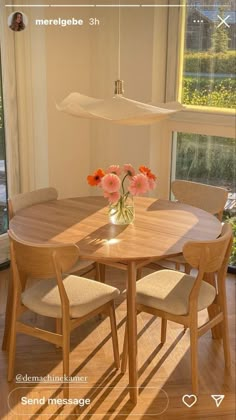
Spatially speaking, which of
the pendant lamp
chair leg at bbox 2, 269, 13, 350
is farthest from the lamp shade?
chair leg at bbox 2, 269, 13, 350

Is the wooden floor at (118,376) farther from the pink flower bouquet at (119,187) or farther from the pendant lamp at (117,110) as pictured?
the pendant lamp at (117,110)

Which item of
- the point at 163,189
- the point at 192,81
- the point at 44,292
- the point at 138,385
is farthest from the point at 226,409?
the point at 192,81

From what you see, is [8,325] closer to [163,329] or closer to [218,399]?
[163,329]

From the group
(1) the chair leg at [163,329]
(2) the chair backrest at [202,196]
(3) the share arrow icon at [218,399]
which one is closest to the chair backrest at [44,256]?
(1) the chair leg at [163,329]

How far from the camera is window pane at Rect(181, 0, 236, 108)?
11.1 ft

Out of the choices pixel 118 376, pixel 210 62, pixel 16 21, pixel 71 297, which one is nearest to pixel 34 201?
pixel 71 297

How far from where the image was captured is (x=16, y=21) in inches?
135

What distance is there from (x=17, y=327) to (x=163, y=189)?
1.77m

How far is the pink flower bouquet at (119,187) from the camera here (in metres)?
2.55

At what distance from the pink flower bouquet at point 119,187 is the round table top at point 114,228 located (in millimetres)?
57

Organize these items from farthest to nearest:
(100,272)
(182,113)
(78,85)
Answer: (78,85) → (182,113) → (100,272)

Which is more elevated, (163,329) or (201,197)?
(201,197)

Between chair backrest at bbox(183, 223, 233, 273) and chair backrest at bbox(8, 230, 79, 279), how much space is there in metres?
0.47

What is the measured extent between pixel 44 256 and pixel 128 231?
0.51 meters
